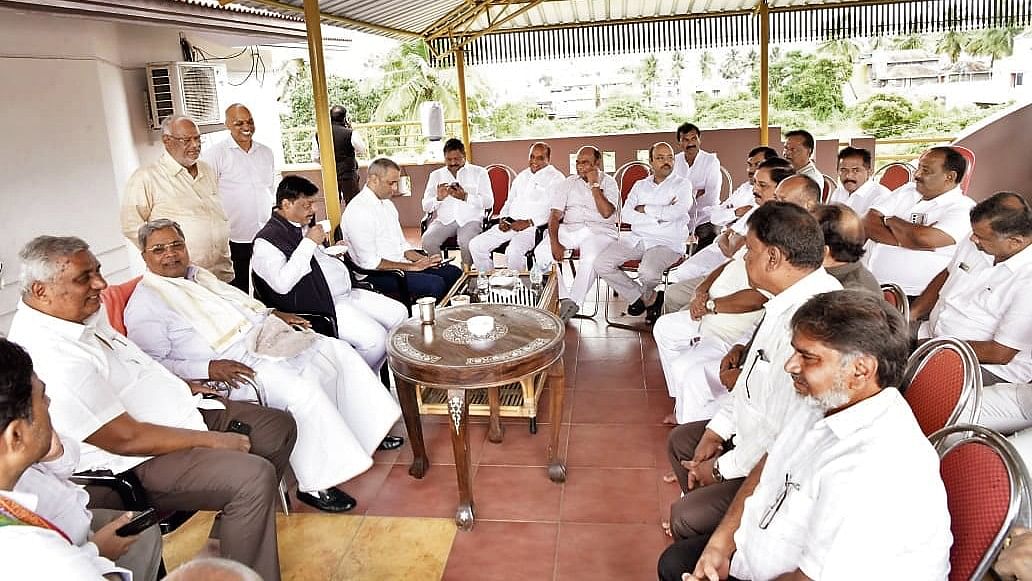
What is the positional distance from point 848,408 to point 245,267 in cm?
406

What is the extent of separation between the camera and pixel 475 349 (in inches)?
123

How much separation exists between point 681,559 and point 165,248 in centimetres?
221

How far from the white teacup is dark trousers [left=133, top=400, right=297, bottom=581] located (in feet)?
3.51

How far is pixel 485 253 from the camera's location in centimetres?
603

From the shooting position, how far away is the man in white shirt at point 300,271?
11.9 feet

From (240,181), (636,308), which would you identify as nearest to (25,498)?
(240,181)

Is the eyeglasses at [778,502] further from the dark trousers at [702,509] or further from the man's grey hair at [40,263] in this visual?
the man's grey hair at [40,263]

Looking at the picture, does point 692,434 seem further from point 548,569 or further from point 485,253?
point 485,253

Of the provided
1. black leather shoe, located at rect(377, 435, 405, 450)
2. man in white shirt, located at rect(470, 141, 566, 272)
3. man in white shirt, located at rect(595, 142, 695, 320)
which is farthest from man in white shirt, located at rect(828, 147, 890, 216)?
black leather shoe, located at rect(377, 435, 405, 450)

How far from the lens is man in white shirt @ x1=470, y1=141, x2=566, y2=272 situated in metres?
5.95

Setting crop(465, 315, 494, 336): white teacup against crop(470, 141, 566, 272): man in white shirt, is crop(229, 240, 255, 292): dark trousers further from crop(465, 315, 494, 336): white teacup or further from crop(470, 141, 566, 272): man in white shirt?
crop(465, 315, 494, 336): white teacup

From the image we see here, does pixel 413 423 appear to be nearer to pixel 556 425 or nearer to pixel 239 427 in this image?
pixel 556 425

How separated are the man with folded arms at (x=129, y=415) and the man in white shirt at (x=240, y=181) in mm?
2152

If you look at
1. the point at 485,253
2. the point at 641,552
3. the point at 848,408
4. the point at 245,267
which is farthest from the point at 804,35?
the point at 848,408
